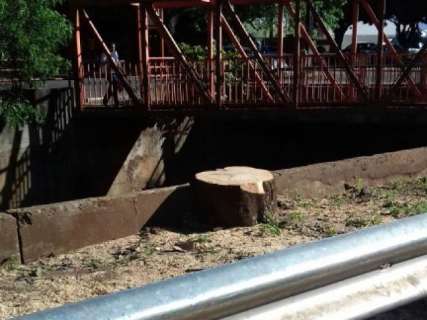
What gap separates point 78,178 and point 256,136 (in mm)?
4346

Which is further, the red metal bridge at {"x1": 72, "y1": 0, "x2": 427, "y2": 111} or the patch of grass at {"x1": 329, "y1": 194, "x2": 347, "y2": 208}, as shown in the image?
the red metal bridge at {"x1": 72, "y1": 0, "x2": 427, "y2": 111}

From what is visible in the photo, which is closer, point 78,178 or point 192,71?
point 192,71

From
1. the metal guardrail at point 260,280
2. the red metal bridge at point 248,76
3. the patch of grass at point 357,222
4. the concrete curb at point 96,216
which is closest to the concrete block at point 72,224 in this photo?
the concrete curb at point 96,216

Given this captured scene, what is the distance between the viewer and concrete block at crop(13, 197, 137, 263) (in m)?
6.27

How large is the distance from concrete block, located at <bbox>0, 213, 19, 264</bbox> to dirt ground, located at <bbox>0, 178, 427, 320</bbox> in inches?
4.1

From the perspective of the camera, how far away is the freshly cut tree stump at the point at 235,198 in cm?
707

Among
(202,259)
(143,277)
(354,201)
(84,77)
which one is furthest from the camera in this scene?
(84,77)

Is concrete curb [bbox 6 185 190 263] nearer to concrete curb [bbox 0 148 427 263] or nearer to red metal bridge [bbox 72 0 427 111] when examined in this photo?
concrete curb [bbox 0 148 427 263]

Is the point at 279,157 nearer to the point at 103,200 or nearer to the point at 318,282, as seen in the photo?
the point at 103,200

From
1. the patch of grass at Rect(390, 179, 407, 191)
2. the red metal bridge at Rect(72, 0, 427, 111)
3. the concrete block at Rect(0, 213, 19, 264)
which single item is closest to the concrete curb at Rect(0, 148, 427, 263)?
the concrete block at Rect(0, 213, 19, 264)

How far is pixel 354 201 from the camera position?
820 centimetres

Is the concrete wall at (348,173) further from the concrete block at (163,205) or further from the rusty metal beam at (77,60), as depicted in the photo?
the rusty metal beam at (77,60)

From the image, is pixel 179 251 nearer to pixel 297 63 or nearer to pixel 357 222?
pixel 357 222

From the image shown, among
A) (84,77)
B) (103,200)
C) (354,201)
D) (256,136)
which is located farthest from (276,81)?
(103,200)
